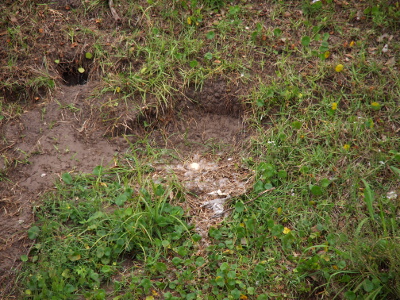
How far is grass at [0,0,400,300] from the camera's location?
2908 millimetres

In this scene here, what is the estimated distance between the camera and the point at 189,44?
4.08 m

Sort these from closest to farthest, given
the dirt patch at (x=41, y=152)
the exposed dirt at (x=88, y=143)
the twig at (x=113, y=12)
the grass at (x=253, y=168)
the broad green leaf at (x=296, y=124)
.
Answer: the grass at (x=253, y=168), the dirt patch at (x=41, y=152), the exposed dirt at (x=88, y=143), the broad green leaf at (x=296, y=124), the twig at (x=113, y=12)

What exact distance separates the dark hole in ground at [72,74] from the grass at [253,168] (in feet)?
0.48

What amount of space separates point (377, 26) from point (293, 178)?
1.82m

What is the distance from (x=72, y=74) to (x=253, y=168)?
6.75ft

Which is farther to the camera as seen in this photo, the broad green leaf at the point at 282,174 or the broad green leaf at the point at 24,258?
the broad green leaf at the point at 282,174

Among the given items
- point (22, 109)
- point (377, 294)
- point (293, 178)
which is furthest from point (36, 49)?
point (377, 294)

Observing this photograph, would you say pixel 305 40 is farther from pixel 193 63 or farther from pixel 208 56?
pixel 193 63

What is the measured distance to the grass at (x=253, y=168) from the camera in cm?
291

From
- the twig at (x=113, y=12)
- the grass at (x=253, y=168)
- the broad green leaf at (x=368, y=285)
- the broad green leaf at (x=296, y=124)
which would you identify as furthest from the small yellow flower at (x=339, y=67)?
the twig at (x=113, y=12)

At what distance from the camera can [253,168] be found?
3.52 metres

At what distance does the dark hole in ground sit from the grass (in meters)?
0.15

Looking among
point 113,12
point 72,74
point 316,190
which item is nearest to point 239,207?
point 316,190

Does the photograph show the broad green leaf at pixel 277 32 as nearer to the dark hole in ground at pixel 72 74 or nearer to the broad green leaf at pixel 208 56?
the broad green leaf at pixel 208 56
